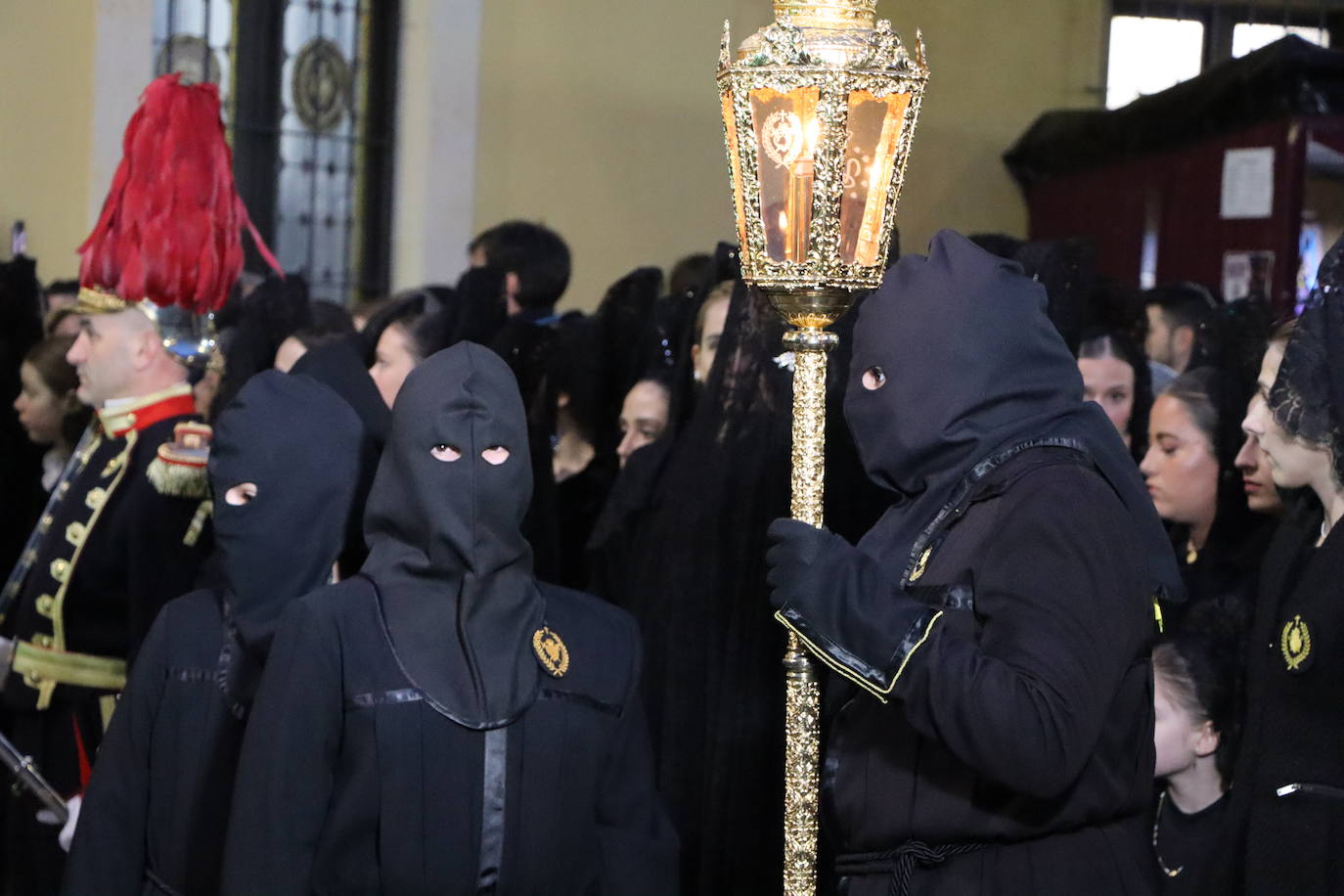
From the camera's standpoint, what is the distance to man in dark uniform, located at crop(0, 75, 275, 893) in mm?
4660

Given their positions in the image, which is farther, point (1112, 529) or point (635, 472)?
point (635, 472)

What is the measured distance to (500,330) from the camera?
5.95 metres

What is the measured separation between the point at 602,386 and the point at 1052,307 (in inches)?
84.3

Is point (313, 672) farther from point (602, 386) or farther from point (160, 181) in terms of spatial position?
point (602, 386)

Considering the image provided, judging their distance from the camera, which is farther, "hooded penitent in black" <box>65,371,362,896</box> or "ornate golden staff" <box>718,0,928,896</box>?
"hooded penitent in black" <box>65,371,362,896</box>

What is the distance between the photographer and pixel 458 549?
285 centimetres

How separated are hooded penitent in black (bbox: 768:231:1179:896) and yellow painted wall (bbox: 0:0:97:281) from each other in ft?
23.8

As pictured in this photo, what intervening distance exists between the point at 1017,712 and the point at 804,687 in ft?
1.46

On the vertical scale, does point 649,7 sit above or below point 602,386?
above

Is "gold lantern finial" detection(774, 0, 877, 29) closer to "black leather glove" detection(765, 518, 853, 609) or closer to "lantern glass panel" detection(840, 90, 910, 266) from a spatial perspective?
"lantern glass panel" detection(840, 90, 910, 266)

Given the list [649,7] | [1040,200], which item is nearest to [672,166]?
[649,7]

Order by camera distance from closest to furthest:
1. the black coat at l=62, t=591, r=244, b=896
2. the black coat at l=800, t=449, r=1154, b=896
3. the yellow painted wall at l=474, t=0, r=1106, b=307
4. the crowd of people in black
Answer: the black coat at l=800, t=449, r=1154, b=896, the crowd of people in black, the black coat at l=62, t=591, r=244, b=896, the yellow painted wall at l=474, t=0, r=1106, b=307

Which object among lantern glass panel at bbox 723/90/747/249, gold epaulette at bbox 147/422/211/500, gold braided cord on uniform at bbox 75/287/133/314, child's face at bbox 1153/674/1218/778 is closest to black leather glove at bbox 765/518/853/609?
lantern glass panel at bbox 723/90/747/249

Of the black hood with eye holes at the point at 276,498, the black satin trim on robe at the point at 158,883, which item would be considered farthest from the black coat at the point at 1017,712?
the black satin trim on robe at the point at 158,883
